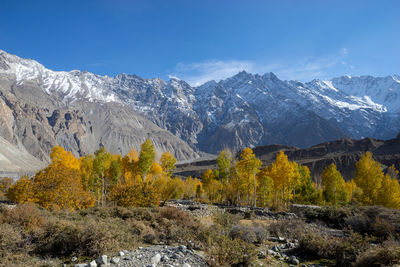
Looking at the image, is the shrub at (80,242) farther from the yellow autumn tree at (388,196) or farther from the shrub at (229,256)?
the yellow autumn tree at (388,196)

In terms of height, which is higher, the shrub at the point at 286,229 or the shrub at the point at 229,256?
the shrub at the point at 229,256

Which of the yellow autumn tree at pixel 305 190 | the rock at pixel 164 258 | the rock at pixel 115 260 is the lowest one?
the yellow autumn tree at pixel 305 190

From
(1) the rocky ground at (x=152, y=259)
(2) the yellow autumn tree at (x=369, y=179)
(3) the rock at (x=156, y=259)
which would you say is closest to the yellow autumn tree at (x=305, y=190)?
(2) the yellow autumn tree at (x=369, y=179)

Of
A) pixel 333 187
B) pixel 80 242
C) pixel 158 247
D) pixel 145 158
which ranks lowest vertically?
pixel 333 187

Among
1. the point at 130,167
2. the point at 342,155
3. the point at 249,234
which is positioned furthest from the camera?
the point at 342,155

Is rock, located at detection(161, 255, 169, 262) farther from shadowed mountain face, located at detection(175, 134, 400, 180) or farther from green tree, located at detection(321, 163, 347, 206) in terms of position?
shadowed mountain face, located at detection(175, 134, 400, 180)

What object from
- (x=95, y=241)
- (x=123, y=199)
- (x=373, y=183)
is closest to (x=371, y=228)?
(x=95, y=241)

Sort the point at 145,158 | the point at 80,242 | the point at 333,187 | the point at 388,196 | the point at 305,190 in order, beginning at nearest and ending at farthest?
the point at 80,242
the point at 388,196
the point at 145,158
the point at 333,187
the point at 305,190

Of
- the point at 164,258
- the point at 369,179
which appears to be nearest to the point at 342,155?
the point at 369,179

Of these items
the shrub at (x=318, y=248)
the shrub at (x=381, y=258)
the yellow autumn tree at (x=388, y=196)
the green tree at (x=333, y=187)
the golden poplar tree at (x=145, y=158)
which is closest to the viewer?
the shrub at (x=381, y=258)

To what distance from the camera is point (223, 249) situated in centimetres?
855

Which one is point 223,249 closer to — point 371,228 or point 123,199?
point 371,228

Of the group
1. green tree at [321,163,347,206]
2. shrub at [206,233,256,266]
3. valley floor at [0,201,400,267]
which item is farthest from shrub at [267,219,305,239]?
green tree at [321,163,347,206]

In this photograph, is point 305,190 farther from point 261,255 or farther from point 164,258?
point 164,258
